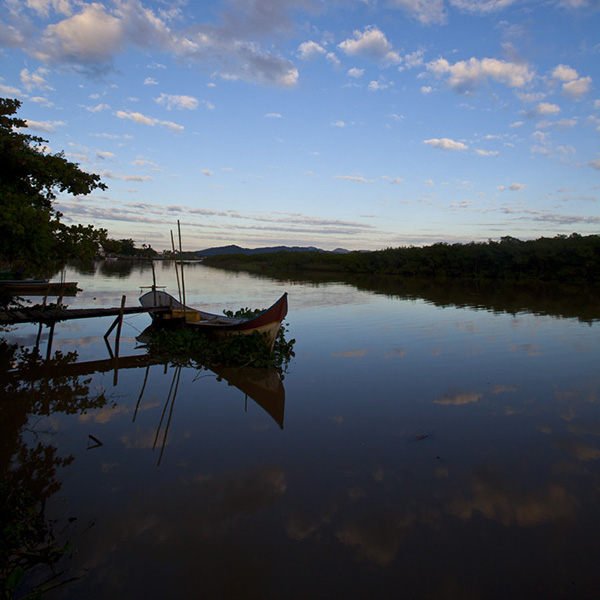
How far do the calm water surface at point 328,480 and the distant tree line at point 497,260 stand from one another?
44.3 meters

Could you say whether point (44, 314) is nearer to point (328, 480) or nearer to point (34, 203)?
point (34, 203)

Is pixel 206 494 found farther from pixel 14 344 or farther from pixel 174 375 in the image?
pixel 14 344

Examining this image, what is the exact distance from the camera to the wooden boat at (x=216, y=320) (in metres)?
10.7

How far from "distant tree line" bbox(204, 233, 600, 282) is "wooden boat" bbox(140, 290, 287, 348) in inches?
1884

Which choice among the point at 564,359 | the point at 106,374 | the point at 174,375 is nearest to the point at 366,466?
the point at 174,375

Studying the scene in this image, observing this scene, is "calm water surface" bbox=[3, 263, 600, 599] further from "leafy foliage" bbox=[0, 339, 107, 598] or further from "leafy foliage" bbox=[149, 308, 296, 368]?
"leafy foliage" bbox=[149, 308, 296, 368]

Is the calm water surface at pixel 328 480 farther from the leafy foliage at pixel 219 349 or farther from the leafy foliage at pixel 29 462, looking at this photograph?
the leafy foliage at pixel 219 349

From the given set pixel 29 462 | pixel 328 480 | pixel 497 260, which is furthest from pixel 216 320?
pixel 497 260

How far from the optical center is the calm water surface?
3764 millimetres

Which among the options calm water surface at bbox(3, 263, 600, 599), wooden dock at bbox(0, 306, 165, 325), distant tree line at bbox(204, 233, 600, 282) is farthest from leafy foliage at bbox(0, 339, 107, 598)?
distant tree line at bbox(204, 233, 600, 282)

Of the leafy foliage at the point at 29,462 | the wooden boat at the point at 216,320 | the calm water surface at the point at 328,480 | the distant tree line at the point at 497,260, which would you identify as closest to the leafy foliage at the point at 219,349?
the wooden boat at the point at 216,320

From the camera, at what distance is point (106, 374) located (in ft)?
33.3

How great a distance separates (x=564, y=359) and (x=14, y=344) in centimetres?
1654

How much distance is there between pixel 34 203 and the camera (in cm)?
954
